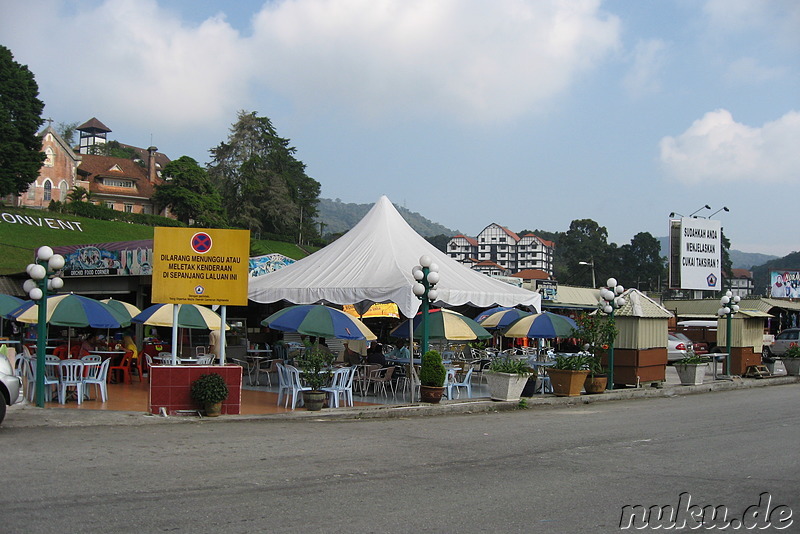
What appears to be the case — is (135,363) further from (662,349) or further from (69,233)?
(69,233)

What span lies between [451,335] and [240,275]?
4878 millimetres

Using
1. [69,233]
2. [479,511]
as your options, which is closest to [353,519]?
[479,511]

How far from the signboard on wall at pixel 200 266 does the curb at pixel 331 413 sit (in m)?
2.17

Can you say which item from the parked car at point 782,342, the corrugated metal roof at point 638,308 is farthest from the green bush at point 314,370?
the parked car at point 782,342

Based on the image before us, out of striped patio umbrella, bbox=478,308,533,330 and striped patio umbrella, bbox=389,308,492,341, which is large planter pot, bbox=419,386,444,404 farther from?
striped patio umbrella, bbox=478,308,533,330

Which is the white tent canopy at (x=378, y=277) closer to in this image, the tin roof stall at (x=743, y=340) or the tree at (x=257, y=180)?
the tin roof stall at (x=743, y=340)

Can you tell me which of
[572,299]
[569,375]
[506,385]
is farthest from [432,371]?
[572,299]

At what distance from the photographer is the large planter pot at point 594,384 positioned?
56.9 ft

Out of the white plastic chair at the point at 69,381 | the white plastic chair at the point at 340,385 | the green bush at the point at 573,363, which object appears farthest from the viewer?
the green bush at the point at 573,363

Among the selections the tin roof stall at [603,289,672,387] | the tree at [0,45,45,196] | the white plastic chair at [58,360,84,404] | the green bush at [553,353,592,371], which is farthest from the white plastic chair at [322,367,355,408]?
the tree at [0,45,45,196]

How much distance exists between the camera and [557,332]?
56.2 ft

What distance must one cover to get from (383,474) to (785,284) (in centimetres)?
6081

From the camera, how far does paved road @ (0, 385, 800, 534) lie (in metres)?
6.02

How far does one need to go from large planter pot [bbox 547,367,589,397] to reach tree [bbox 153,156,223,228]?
6371 centimetres
